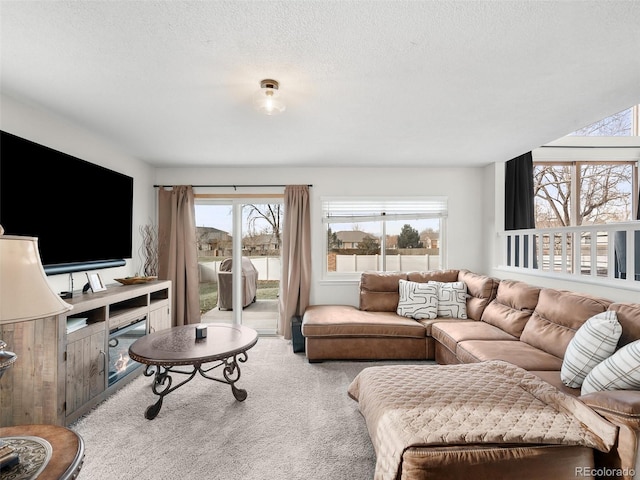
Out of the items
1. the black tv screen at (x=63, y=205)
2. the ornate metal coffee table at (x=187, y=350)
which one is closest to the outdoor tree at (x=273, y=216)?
the black tv screen at (x=63, y=205)

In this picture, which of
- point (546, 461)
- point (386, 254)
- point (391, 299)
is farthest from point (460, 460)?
point (386, 254)

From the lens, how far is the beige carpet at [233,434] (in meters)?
1.80

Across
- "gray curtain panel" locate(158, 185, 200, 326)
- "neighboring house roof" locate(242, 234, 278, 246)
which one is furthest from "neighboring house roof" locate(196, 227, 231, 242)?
"neighboring house roof" locate(242, 234, 278, 246)

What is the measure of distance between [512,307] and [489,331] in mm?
384

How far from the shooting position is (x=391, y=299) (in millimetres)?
3941

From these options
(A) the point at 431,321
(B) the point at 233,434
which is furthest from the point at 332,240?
(B) the point at 233,434

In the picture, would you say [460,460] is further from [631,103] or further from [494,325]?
[631,103]

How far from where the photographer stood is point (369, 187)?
14.6 feet

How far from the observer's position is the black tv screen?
7.18 ft

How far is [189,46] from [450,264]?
401 centimetres

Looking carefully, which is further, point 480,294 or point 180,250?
point 180,250

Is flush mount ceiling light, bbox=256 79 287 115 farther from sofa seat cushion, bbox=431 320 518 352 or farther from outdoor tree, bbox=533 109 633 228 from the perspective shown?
outdoor tree, bbox=533 109 633 228

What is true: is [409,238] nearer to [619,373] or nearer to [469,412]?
[619,373]

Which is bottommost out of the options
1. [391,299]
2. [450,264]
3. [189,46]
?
[391,299]
